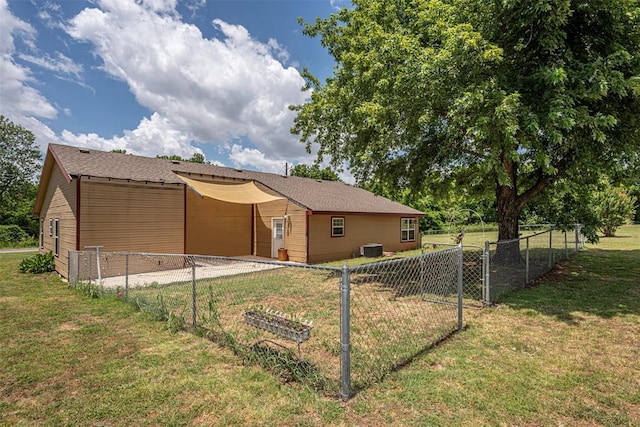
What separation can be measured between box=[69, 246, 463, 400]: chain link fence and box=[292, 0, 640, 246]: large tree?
10.2 feet

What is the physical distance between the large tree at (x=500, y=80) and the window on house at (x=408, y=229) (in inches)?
374

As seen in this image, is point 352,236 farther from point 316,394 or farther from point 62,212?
point 316,394

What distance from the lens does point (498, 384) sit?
3309mm

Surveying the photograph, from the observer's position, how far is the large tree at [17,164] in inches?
1258

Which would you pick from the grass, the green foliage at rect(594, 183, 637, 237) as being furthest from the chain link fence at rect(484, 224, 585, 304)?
the green foliage at rect(594, 183, 637, 237)

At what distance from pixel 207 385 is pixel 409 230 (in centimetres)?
1754

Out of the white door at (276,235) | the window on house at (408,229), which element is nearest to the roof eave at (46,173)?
the white door at (276,235)

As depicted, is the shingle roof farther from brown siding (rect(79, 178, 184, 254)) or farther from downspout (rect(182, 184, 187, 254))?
downspout (rect(182, 184, 187, 254))

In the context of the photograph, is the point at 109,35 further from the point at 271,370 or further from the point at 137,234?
the point at 271,370

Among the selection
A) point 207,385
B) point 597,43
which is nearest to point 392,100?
point 597,43

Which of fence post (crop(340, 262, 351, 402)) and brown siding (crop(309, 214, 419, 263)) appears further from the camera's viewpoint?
brown siding (crop(309, 214, 419, 263))

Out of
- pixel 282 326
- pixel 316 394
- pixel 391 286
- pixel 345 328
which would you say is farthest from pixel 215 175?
pixel 345 328

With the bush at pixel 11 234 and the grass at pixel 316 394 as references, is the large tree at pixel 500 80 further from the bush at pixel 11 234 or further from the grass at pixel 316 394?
the bush at pixel 11 234

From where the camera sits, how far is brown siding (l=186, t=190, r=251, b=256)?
13.1 metres
